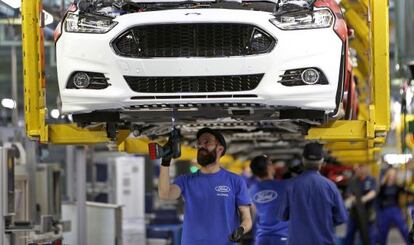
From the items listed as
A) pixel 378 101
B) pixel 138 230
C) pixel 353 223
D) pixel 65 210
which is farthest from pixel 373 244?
pixel 378 101

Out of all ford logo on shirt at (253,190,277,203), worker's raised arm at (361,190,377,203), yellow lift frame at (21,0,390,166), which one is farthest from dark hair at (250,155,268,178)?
worker's raised arm at (361,190,377,203)

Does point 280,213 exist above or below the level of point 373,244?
above

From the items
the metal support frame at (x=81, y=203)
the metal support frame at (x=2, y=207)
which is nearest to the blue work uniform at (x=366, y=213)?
the metal support frame at (x=81, y=203)

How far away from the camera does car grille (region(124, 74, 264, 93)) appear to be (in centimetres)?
519

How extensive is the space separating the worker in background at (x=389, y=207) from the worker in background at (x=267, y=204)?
17.5 ft

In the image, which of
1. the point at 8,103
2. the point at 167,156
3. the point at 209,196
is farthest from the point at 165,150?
the point at 8,103

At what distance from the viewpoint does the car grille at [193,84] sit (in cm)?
519

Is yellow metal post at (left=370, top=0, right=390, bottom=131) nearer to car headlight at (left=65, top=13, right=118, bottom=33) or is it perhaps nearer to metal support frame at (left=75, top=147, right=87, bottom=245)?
car headlight at (left=65, top=13, right=118, bottom=33)

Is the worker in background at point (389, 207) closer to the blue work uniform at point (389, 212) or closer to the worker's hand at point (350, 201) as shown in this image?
the blue work uniform at point (389, 212)

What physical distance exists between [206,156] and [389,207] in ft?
25.9

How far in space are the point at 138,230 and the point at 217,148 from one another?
755 centimetres

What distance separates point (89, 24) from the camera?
5.36m

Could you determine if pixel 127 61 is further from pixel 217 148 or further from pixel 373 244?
pixel 373 244

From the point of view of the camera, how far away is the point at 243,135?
8.46 m
